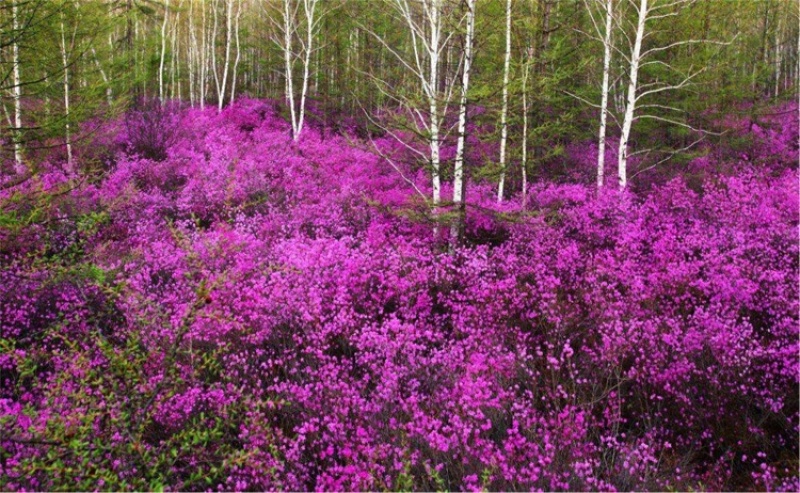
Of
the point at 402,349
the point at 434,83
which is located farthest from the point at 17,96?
the point at 402,349

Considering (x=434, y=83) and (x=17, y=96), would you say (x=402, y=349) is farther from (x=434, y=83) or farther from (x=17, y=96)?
(x=17, y=96)

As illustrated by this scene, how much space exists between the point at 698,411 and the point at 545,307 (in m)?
2.39

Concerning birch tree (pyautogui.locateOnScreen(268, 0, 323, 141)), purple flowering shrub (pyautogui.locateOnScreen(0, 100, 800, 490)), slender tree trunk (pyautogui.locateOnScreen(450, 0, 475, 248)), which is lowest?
purple flowering shrub (pyautogui.locateOnScreen(0, 100, 800, 490))

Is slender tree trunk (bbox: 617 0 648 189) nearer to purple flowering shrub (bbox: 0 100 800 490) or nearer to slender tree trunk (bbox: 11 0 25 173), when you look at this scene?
purple flowering shrub (bbox: 0 100 800 490)

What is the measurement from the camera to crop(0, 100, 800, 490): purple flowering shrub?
3.80m

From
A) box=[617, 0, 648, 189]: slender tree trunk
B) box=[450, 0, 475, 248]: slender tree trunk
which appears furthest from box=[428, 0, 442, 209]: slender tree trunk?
box=[617, 0, 648, 189]: slender tree trunk

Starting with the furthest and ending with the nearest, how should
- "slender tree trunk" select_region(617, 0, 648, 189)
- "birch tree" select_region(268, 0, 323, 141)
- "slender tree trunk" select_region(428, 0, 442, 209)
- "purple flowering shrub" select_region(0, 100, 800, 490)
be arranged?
"birch tree" select_region(268, 0, 323, 141)
"slender tree trunk" select_region(617, 0, 648, 189)
"slender tree trunk" select_region(428, 0, 442, 209)
"purple flowering shrub" select_region(0, 100, 800, 490)

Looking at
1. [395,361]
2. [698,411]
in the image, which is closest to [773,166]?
[698,411]

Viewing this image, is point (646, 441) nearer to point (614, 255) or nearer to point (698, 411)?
point (698, 411)

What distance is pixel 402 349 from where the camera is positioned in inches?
226

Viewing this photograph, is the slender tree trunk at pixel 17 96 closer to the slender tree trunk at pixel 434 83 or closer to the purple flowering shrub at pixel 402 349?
the purple flowering shrub at pixel 402 349

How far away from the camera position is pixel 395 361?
561cm

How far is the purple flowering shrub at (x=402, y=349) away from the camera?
3799mm

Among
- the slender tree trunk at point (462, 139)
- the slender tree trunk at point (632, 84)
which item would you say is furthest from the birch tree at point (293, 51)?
the slender tree trunk at point (632, 84)
